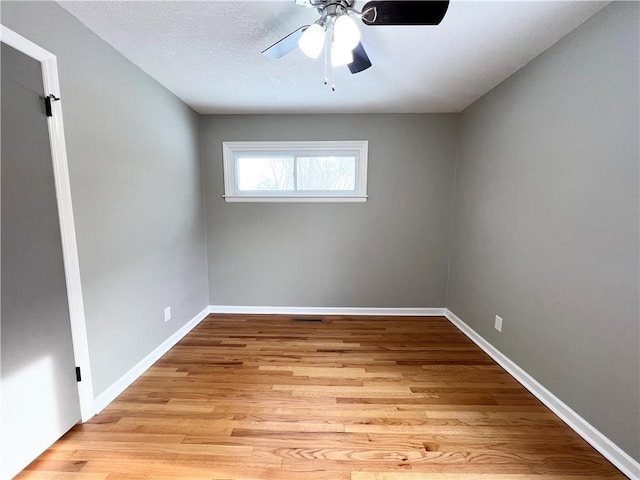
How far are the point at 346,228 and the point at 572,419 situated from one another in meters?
2.31

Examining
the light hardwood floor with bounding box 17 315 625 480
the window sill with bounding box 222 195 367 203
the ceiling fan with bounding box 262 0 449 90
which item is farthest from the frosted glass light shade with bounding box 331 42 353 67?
the light hardwood floor with bounding box 17 315 625 480

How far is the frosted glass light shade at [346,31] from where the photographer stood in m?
1.25

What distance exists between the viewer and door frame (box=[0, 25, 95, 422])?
1.30 m

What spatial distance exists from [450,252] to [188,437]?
2.99m

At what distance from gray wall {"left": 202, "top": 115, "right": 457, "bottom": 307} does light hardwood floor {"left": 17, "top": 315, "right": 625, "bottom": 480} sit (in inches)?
34.9

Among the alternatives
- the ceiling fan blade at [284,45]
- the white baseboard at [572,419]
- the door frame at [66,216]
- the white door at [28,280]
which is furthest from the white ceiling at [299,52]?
the white baseboard at [572,419]

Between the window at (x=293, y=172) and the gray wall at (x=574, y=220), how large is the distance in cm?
138

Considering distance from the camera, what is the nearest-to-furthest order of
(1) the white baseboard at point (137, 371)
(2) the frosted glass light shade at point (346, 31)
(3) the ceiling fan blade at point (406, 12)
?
(3) the ceiling fan blade at point (406, 12)
(2) the frosted glass light shade at point (346, 31)
(1) the white baseboard at point (137, 371)

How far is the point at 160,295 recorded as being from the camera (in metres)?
2.27

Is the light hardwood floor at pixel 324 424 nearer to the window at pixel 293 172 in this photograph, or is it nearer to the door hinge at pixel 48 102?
the window at pixel 293 172

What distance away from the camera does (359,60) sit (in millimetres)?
1595

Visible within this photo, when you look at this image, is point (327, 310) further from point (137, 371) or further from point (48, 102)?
point (48, 102)

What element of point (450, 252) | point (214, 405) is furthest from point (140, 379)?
point (450, 252)

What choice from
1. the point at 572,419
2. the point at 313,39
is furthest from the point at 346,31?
the point at 572,419
